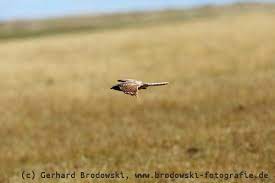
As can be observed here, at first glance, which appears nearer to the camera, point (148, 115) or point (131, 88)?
point (131, 88)

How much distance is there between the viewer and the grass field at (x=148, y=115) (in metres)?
12.9

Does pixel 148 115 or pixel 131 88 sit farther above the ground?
pixel 148 115

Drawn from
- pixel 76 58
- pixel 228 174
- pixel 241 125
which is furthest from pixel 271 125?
pixel 76 58

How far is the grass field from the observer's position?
42.3 feet

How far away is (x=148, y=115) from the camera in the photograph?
18.6 metres

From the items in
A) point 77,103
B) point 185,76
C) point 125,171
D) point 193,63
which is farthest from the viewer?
point 193,63

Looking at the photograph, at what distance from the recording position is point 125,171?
11.7 meters

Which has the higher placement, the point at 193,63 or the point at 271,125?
the point at 193,63

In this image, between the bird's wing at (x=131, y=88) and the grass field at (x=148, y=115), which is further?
the grass field at (x=148, y=115)

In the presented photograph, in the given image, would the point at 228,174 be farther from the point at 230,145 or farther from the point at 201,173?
the point at 230,145

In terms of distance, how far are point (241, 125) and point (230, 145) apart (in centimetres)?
200

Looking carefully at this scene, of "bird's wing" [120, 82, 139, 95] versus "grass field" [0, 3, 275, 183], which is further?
"grass field" [0, 3, 275, 183]

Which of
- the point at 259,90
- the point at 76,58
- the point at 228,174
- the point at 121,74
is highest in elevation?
the point at 76,58

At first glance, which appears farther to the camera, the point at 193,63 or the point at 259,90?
the point at 193,63
